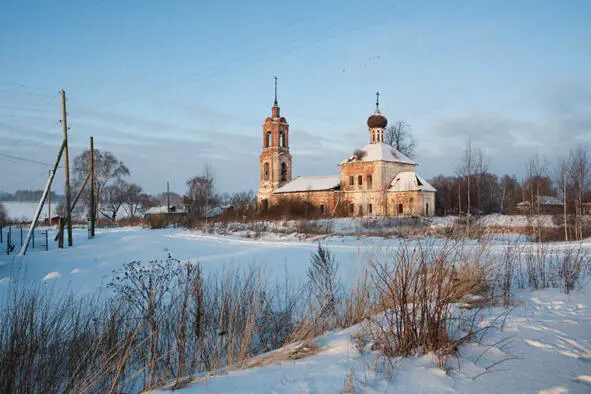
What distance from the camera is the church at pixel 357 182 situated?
1473 inches

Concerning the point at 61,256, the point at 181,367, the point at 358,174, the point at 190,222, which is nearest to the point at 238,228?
the point at 190,222

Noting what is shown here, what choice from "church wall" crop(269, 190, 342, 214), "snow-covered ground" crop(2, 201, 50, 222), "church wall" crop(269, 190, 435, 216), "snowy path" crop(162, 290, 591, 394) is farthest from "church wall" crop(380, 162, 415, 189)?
"snow-covered ground" crop(2, 201, 50, 222)

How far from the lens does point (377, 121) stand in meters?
43.3

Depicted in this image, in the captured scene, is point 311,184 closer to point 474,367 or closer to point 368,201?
point 368,201

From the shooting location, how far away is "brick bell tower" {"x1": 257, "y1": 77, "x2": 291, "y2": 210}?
47500 mm

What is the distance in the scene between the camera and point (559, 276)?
727 centimetres

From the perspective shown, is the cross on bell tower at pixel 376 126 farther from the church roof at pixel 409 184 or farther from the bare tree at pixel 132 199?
the bare tree at pixel 132 199

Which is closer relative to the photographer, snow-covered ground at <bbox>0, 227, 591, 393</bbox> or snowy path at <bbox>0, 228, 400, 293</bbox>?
snow-covered ground at <bbox>0, 227, 591, 393</bbox>

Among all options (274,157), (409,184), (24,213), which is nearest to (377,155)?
(409,184)

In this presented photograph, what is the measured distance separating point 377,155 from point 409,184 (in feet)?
15.8

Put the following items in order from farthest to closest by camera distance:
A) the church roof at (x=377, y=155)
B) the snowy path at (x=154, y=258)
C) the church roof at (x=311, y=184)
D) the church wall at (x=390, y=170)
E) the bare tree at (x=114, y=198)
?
the bare tree at (x=114, y=198)
the church roof at (x=311, y=184)
the church roof at (x=377, y=155)
the church wall at (x=390, y=170)
the snowy path at (x=154, y=258)

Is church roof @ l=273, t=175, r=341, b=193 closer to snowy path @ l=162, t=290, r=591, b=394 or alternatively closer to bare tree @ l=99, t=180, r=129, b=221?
bare tree @ l=99, t=180, r=129, b=221

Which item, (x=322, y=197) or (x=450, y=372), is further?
(x=322, y=197)

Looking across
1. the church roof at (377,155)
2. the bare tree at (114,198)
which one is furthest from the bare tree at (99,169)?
the church roof at (377,155)
